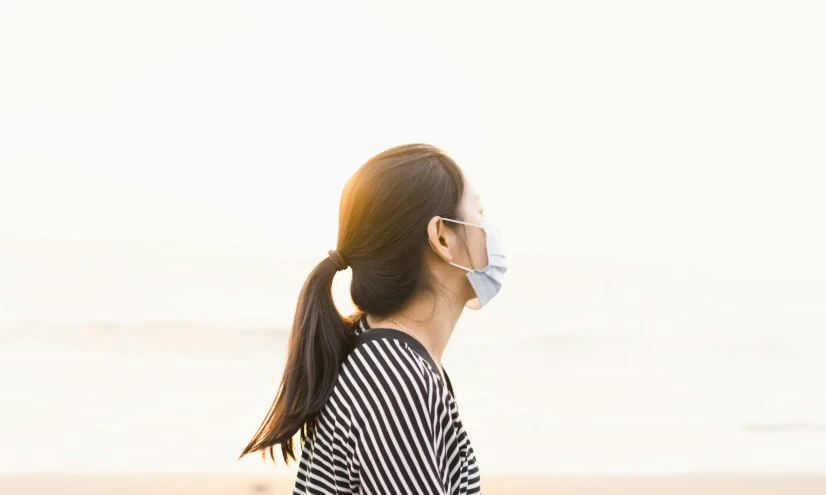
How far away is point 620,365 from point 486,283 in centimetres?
599

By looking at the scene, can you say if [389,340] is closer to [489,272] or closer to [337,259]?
[337,259]

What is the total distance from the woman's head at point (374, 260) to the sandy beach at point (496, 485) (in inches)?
102

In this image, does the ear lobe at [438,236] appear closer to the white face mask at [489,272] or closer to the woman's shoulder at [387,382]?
the white face mask at [489,272]

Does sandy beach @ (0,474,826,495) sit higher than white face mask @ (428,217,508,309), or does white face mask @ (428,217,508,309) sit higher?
white face mask @ (428,217,508,309)

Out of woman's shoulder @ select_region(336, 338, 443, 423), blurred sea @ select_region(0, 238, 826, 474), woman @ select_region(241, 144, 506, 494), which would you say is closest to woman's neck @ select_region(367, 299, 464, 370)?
woman @ select_region(241, 144, 506, 494)

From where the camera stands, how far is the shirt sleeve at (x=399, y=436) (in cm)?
107

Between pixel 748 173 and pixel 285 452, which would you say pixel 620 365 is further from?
pixel 285 452

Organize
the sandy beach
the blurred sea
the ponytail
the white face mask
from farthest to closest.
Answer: the blurred sea
the sandy beach
the white face mask
the ponytail

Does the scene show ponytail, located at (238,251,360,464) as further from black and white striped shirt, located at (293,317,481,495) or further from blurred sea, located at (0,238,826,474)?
blurred sea, located at (0,238,826,474)

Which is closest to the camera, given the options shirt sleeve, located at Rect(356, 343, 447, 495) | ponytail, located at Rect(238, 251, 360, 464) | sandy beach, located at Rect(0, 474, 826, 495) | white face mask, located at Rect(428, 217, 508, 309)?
shirt sleeve, located at Rect(356, 343, 447, 495)

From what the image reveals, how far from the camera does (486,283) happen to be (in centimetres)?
143

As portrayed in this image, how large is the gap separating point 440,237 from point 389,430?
37 centimetres

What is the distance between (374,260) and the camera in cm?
127

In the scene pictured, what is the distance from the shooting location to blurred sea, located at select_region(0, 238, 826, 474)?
15.4 feet
